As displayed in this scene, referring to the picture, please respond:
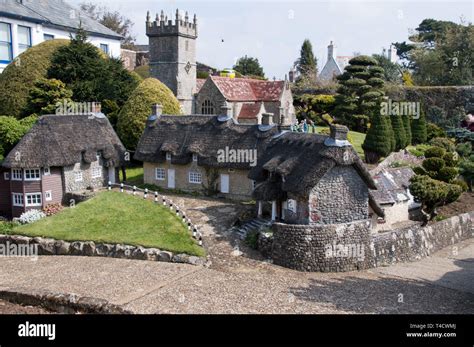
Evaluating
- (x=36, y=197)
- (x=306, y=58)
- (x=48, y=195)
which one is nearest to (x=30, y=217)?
(x=36, y=197)

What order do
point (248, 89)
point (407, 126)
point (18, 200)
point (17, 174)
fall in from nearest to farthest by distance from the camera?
1. point (17, 174)
2. point (18, 200)
3. point (407, 126)
4. point (248, 89)

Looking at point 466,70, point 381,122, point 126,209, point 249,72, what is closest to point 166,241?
point 126,209

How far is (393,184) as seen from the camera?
29.2 metres

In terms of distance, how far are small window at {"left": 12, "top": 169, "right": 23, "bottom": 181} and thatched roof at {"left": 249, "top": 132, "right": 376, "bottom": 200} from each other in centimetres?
1284

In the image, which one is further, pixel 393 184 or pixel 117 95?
pixel 117 95

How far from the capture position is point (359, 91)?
149ft

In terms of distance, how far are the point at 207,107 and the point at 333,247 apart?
27.1 meters

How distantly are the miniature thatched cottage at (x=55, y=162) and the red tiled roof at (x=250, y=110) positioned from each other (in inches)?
606

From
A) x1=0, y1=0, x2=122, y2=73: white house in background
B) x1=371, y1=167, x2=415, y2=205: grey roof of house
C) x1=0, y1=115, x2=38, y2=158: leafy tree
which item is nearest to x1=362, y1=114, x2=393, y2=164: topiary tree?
x1=371, y1=167, x2=415, y2=205: grey roof of house

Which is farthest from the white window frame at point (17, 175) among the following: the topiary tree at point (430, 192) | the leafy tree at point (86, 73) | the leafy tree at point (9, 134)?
the topiary tree at point (430, 192)

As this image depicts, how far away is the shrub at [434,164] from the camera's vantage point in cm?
3030

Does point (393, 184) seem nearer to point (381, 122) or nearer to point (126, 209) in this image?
point (381, 122)

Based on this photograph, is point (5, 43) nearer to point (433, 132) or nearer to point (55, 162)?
point (55, 162)
